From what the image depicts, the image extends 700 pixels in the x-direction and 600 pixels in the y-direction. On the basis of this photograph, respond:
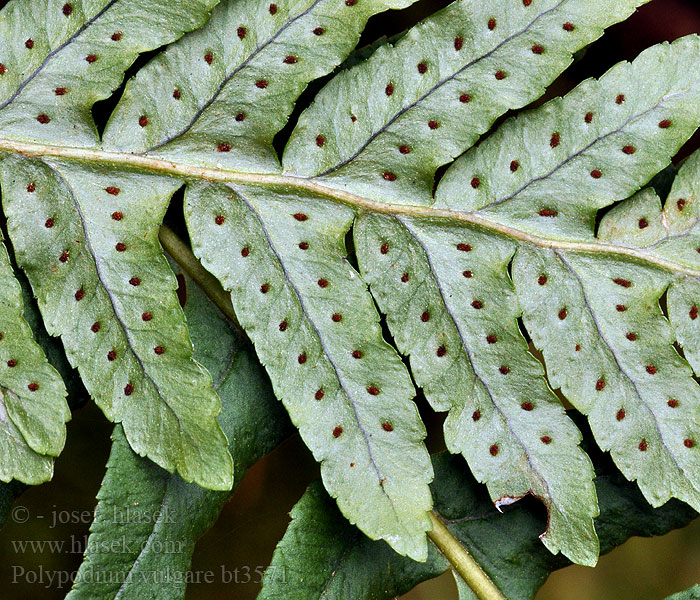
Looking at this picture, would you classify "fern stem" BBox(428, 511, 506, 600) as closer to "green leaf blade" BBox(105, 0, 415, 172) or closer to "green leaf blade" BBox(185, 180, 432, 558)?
"green leaf blade" BBox(185, 180, 432, 558)

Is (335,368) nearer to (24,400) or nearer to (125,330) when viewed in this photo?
(125,330)

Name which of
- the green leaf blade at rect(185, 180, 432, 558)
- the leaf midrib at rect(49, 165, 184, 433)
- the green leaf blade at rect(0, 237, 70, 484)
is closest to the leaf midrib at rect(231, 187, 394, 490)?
the green leaf blade at rect(185, 180, 432, 558)

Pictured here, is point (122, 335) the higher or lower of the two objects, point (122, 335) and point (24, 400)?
the higher

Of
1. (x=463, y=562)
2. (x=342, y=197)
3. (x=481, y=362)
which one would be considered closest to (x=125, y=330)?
(x=342, y=197)

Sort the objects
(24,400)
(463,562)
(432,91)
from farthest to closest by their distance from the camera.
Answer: (463,562)
(432,91)
(24,400)

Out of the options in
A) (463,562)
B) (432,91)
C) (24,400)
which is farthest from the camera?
(463,562)

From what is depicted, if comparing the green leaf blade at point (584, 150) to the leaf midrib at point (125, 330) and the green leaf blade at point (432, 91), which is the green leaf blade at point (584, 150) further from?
the leaf midrib at point (125, 330)

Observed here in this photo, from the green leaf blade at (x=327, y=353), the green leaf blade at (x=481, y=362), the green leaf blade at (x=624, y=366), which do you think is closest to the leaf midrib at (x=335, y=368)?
the green leaf blade at (x=327, y=353)
